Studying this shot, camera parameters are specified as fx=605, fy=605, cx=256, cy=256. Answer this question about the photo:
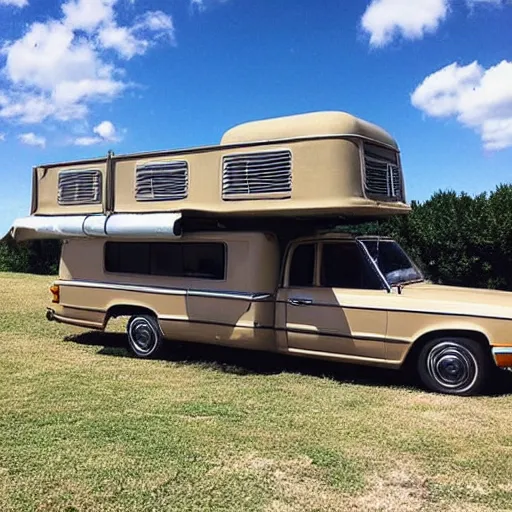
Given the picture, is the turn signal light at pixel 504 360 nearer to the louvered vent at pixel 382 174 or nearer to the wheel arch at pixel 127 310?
the louvered vent at pixel 382 174

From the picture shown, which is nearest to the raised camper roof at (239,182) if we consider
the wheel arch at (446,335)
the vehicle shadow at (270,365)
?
the wheel arch at (446,335)

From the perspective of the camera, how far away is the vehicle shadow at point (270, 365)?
693 centimetres

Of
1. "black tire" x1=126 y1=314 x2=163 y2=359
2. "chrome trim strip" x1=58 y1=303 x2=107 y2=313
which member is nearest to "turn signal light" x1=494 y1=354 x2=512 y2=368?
"black tire" x1=126 y1=314 x2=163 y2=359

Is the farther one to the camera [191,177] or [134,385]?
[191,177]

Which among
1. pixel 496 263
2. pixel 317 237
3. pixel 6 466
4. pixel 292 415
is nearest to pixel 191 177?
pixel 317 237

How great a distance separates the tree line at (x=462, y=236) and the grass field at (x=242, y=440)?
6956 millimetres

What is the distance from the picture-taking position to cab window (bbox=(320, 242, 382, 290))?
270 inches

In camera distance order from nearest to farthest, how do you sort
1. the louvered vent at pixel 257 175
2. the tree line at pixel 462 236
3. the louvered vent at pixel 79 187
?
the louvered vent at pixel 257 175 → the louvered vent at pixel 79 187 → the tree line at pixel 462 236

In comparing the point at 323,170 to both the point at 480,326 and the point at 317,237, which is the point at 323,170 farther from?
the point at 480,326

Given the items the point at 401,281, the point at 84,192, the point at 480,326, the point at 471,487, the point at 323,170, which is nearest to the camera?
the point at 471,487

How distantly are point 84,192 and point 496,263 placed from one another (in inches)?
369

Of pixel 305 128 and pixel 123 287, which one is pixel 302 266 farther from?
pixel 123 287

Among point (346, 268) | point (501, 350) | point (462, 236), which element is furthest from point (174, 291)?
point (462, 236)

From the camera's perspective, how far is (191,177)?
7523mm
